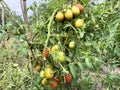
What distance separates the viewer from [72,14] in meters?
1.36

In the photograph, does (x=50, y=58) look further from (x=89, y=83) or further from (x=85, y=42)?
(x=89, y=83)

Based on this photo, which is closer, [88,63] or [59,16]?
[59,16]

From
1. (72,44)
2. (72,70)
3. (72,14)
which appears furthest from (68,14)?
(72,70)

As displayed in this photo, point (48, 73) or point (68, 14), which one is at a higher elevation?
point (68, 14)

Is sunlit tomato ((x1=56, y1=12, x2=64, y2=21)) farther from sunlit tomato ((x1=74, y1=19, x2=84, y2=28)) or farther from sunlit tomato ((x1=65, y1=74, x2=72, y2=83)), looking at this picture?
sunlit tomato ((x1=65, y1=74, x2=72, y2=83))

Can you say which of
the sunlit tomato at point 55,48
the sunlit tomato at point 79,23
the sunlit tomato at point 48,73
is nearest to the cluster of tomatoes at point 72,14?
the sunlit tomato at point 79,23

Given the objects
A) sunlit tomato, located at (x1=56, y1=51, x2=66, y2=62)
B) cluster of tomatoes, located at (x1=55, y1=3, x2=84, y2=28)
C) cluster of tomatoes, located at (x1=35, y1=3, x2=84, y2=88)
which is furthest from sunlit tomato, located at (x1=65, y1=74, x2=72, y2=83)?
cluster of tomatoes, located at (x1=55, y1=3, x2=84, y2=28)

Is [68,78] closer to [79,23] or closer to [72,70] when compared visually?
[72,70]

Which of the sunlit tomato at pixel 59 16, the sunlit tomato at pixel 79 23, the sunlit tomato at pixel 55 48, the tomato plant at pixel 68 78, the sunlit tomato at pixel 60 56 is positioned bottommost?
the tomato plant at pixel 68 78

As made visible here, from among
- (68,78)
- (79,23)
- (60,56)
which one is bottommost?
(68,78)

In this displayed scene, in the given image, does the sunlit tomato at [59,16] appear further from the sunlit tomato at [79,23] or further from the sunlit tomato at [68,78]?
the sunlit tomato at [68,78]

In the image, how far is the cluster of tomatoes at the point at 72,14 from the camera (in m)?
1.34

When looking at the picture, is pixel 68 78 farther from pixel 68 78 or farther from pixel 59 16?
pixel 59 16

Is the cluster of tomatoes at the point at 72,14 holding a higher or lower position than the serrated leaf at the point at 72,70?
higher
